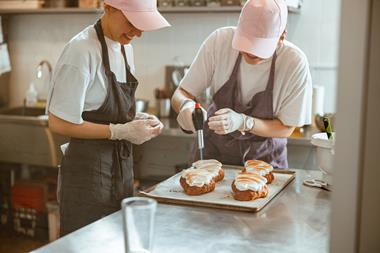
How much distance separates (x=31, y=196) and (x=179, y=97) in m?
1.97

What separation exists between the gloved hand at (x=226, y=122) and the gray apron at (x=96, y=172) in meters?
0.37

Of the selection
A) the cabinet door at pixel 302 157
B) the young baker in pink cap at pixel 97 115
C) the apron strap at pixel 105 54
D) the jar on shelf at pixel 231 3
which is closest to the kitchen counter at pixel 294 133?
the cabinet door at pixel 302 157

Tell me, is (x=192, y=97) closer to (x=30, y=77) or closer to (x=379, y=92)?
(x=379, y=92)

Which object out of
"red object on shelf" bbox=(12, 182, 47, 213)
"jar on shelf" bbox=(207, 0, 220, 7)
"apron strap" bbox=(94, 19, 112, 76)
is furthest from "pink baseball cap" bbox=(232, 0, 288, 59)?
"red object on shelf" bbox=(12, 182, 47, 213)

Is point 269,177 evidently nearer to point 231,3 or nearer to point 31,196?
point 231,3

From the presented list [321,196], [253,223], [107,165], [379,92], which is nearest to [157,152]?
[107,165]

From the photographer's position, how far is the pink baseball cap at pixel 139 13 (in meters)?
2.13

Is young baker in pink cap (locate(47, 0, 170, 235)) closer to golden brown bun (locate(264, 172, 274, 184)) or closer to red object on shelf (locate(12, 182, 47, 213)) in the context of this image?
golden brown bun (locate(264, 172, 274, 184))

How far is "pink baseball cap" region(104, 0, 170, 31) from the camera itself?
213cm

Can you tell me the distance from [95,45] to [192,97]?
557mm

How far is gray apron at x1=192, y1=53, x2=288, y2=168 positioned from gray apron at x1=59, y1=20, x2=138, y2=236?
428 mm

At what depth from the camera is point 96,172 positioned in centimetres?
216

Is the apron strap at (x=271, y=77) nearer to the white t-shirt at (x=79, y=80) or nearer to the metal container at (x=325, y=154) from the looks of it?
the metal container at (x=325, y=154)

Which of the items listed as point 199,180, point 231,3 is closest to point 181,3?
point 231,3
